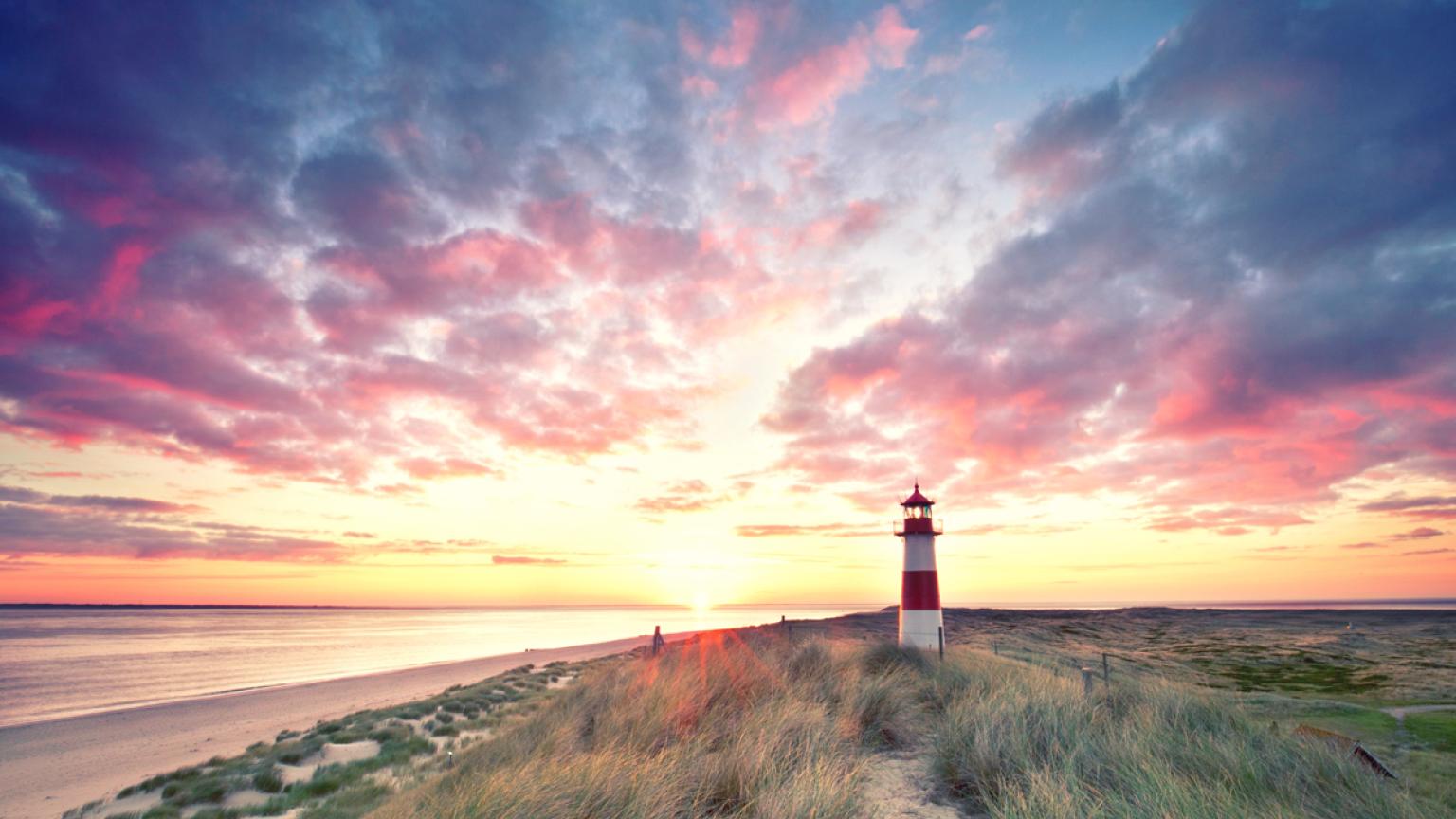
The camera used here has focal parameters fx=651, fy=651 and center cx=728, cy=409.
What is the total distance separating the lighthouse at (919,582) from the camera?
19859 mm

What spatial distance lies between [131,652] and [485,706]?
47.8 metres

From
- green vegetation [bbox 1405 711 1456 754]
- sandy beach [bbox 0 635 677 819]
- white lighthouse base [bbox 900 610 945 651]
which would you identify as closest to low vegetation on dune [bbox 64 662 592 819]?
sandy beach [bbox 0 635 677 819]

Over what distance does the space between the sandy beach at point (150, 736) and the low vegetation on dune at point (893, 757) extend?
31.9 ft

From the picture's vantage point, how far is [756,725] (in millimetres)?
7145

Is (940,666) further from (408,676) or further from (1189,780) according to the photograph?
(408,676)

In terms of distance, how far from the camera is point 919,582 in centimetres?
2050

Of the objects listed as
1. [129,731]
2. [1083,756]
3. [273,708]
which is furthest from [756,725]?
[273,708]

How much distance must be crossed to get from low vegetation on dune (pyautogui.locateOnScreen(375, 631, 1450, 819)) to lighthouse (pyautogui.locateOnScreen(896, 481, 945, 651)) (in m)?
9.38

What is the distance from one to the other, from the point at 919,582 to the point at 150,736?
22190 millimetres

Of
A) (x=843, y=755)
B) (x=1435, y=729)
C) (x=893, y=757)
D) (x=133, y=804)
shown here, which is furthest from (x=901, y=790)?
(x=1435, y=729)

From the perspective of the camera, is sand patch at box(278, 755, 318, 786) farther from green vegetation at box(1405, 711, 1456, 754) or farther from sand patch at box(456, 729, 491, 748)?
green vegetation at box(1405, 711, 1456, 754)

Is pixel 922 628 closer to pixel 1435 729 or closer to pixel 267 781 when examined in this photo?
pixel 1435 729

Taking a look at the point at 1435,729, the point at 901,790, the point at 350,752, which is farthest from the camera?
the point at 350,752

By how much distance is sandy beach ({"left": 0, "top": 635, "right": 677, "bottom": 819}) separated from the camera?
12.4 m
